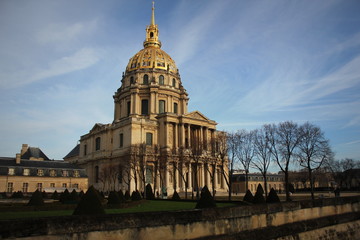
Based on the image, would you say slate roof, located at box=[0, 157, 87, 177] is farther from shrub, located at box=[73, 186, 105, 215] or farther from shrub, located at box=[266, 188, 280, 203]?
shrub, located at box=[73, 186, 105, 215]

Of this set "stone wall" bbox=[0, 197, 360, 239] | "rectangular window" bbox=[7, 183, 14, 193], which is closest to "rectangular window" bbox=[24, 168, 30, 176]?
"rectangular window" bbox=[7, 183, 14, 193]

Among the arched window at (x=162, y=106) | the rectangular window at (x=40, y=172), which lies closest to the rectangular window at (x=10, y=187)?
the rectangular window at (x=40, y=172)

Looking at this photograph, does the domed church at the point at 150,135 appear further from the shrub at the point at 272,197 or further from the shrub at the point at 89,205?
the shrub at the point at 89,205

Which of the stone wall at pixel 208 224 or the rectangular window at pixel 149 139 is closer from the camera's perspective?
the stone wall at pixel 208 224

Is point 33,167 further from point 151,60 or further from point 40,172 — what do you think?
point 151,60

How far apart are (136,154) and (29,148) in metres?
44.5

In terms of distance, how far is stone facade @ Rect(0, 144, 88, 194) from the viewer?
50344 millimetres

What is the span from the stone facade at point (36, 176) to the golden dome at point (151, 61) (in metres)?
28.5

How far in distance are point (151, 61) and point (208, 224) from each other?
65824mm

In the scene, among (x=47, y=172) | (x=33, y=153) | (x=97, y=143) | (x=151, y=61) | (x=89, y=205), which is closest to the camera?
(x=89, y=205)

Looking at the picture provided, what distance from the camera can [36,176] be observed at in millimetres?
53156

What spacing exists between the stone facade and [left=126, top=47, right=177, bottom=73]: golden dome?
28.5 m

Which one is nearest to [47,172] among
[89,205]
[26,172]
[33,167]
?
[33,167]

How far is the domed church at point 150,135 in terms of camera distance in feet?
181
